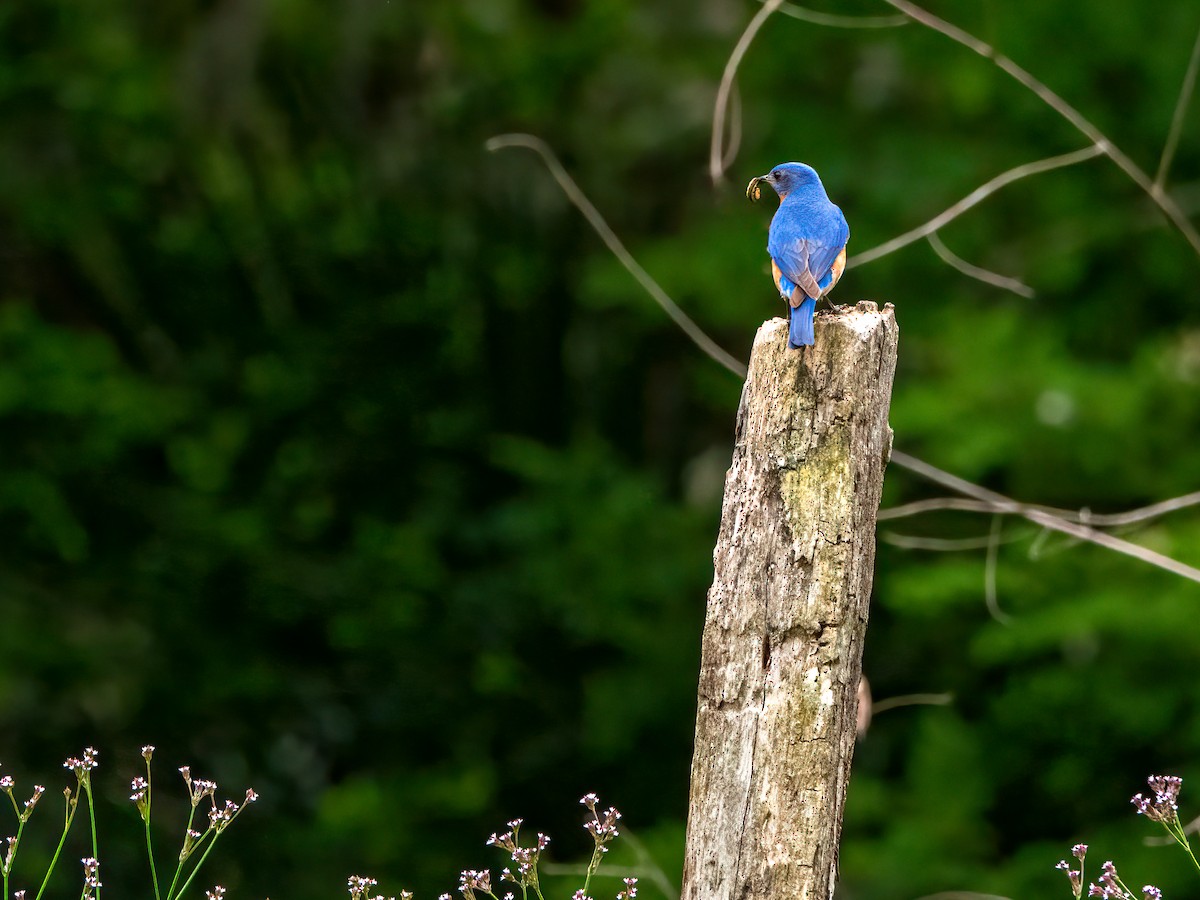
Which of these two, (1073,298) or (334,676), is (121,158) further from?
(1073,298)

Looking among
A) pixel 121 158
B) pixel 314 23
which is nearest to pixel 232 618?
pixel 121 158

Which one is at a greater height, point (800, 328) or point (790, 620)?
point (800, 328)

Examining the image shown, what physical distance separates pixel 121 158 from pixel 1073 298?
178 inches

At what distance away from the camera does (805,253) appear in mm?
2752

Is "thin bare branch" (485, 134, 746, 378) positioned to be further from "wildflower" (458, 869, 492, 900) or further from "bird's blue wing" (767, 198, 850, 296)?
"wildflower" (458, 869, 492, 900)

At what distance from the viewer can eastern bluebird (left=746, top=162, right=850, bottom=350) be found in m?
2.43

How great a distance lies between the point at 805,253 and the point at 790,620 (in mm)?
818

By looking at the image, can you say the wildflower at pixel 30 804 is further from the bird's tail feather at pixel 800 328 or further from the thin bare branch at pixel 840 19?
the thin bare branch at pixel 840 19

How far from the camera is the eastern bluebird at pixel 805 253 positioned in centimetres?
243

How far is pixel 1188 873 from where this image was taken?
553cm

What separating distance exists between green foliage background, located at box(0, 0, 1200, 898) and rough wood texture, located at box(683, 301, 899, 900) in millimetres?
3840

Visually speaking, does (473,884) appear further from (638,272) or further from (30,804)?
(638,272)

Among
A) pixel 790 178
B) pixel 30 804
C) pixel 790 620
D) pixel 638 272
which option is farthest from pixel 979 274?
pixel 30 804

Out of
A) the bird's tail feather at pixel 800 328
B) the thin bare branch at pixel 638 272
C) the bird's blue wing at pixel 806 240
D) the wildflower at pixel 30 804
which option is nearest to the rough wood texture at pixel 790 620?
the bird's tail feather at pixel 800 328
